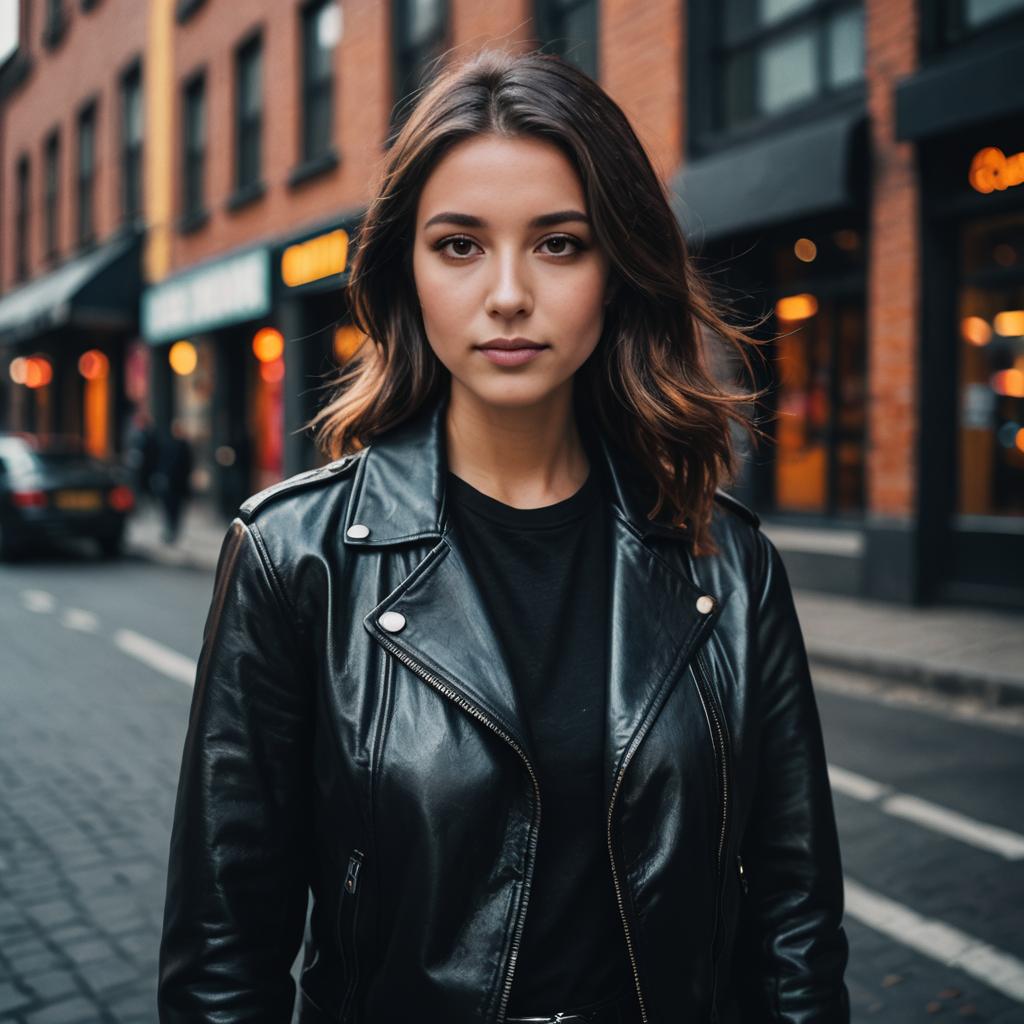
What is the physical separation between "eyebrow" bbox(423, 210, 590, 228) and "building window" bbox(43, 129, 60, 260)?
28.8m

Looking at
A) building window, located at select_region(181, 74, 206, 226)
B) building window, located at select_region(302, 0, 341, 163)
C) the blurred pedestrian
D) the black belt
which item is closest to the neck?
the black belt

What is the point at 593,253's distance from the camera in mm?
1524

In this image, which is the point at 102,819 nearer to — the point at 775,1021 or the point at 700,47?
the point at 775,1021

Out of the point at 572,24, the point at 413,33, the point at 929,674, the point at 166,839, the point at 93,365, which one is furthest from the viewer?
the point at 93,365

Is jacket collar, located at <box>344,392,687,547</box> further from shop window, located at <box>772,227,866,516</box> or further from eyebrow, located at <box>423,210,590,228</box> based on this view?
shop window, located at <box>772,227,866,516</box>

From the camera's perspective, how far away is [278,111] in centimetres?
1769

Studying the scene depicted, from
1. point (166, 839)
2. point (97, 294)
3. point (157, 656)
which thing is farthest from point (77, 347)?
point (166, 839)

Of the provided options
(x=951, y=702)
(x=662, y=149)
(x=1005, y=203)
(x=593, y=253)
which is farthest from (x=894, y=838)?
(x=662, y=149)

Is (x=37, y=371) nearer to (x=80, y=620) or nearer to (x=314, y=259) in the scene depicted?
(x=314, y=259)

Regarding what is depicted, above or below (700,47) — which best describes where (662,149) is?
below

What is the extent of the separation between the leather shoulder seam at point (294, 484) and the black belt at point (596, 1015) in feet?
2.30

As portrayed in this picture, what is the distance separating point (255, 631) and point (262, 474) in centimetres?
1787

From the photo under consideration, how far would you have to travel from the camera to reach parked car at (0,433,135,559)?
578 inches

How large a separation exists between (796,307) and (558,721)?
415 inches
